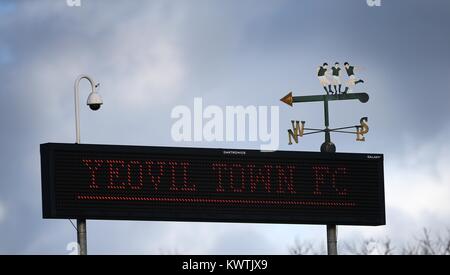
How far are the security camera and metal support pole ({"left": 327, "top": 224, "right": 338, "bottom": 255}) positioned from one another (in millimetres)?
10223

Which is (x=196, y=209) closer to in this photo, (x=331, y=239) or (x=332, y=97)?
(x=331, y=239)

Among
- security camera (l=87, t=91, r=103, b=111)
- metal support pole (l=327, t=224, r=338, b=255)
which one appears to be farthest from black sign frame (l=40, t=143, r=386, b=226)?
security camera (l=87, t=91, r=103, b=111)

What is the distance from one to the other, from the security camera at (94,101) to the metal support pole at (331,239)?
10.2m

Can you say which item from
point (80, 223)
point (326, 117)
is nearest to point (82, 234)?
point (80, 223)

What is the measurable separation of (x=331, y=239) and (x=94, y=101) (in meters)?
10.7

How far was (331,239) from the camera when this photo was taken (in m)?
68.2

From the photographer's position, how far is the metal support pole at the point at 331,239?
224 feet

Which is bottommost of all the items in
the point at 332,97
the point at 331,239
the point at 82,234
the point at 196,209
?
the point at 331,239
